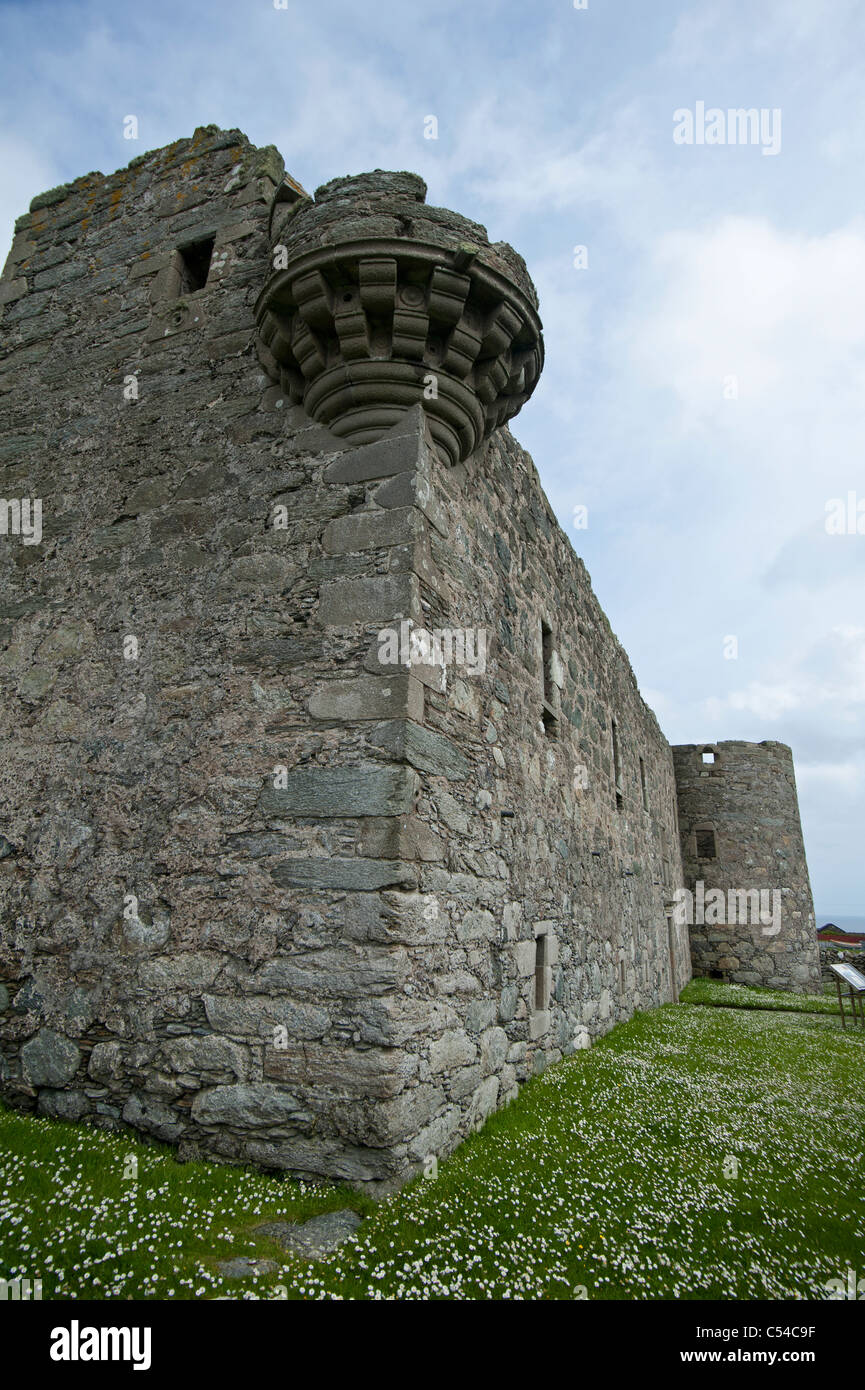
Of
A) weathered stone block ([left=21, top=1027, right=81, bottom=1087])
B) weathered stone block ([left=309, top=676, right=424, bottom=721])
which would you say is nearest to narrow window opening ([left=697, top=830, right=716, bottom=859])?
weathered stone block ([left=309, top=676, right=424, bottom=721])

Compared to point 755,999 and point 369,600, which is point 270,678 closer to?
point 369,600

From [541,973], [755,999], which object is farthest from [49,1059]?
[755,999]

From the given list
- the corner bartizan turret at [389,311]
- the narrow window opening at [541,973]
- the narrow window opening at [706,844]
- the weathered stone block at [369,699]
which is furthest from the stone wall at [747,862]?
the weathered stone block at [369,699]

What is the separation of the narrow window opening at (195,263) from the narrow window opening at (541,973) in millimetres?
5566

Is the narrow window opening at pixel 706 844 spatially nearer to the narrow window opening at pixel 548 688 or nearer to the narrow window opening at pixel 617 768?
the narrow window opening at pixel 617 768

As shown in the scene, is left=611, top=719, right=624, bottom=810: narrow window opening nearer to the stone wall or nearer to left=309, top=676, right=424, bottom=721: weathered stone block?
left=309, top=676, right=424, bottom=721: weathered stone block

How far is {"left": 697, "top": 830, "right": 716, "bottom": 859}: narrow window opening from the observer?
17.5 metres

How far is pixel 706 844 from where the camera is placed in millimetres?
17641

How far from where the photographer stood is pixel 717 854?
688 inches

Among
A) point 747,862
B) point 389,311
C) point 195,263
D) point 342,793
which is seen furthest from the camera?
point 747,862

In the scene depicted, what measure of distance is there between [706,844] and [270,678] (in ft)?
52.5

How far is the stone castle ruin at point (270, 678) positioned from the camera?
346 cm
